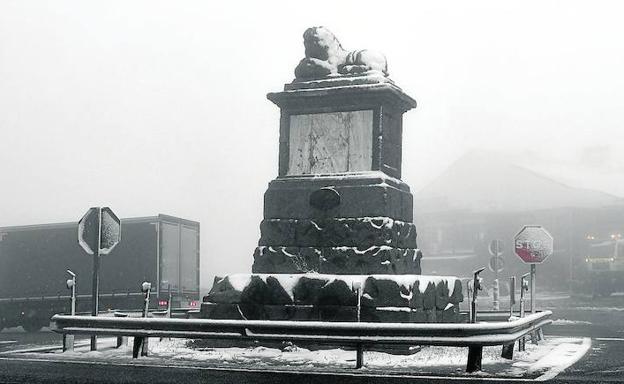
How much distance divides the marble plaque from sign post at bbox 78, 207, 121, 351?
3.38 meters

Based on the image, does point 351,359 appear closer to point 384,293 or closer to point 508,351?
point 384,293

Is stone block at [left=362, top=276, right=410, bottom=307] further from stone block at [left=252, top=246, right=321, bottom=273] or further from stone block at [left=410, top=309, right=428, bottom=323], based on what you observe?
stone block at [left=252, top=246, right=321, bottom=273]

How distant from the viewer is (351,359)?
43.9 feet

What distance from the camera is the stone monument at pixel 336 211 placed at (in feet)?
48.1

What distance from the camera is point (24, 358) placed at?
43.7ft

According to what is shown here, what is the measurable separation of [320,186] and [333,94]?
1.64m

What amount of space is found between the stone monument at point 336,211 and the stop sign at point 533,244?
14.5 ft

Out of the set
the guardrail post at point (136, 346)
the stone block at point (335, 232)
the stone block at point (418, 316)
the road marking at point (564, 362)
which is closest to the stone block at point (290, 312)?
the stone block at point (335, 232)

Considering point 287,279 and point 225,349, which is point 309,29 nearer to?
point 287,279

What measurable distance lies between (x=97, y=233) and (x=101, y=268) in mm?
12333

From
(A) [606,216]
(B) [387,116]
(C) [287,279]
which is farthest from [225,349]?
(A) [606,216]

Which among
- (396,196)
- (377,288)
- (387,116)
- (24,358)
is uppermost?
(387,116)

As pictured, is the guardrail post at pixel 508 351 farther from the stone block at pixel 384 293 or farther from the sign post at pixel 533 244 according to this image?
the sign post at pixel 533 244

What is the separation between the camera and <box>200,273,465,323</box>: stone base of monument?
1412 centimetres
